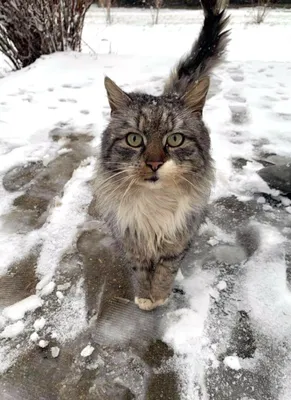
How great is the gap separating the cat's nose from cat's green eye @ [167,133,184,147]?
0.54ft

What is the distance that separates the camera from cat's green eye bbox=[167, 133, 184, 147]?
1.65m

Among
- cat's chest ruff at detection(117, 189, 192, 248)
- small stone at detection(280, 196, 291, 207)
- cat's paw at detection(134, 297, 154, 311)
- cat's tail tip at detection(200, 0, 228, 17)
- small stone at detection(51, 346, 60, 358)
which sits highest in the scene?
cat's tail tip at detection(200, 0, 228, 17)

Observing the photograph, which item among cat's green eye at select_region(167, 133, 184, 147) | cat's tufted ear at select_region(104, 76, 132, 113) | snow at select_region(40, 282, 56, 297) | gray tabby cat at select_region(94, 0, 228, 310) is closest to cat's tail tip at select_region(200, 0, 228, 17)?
gray tabby cat at select_region(94, 0, 228, 310)

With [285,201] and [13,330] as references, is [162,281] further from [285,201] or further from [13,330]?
[285,201]

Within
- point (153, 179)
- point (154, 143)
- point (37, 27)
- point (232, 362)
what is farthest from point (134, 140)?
point (37, 27)

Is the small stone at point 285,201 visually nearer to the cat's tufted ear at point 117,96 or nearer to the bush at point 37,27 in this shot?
the cat's tufted ear at point 117,96

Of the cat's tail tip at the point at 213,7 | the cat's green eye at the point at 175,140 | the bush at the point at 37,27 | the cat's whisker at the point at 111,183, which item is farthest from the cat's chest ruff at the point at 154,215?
the bush at the point at 37,27

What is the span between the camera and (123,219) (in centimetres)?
183

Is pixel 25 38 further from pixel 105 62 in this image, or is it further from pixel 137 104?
pixel 137 104

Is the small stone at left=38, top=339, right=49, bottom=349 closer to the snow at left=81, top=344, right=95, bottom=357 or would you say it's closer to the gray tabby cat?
the snow at left=81, top=344, right=95, bottom=357

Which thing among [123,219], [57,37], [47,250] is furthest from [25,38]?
[123,219]

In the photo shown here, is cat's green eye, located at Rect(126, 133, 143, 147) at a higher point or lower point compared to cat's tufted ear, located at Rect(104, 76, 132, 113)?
lower

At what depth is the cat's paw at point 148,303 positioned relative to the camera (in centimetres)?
187

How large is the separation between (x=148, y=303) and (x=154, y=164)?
785mm
